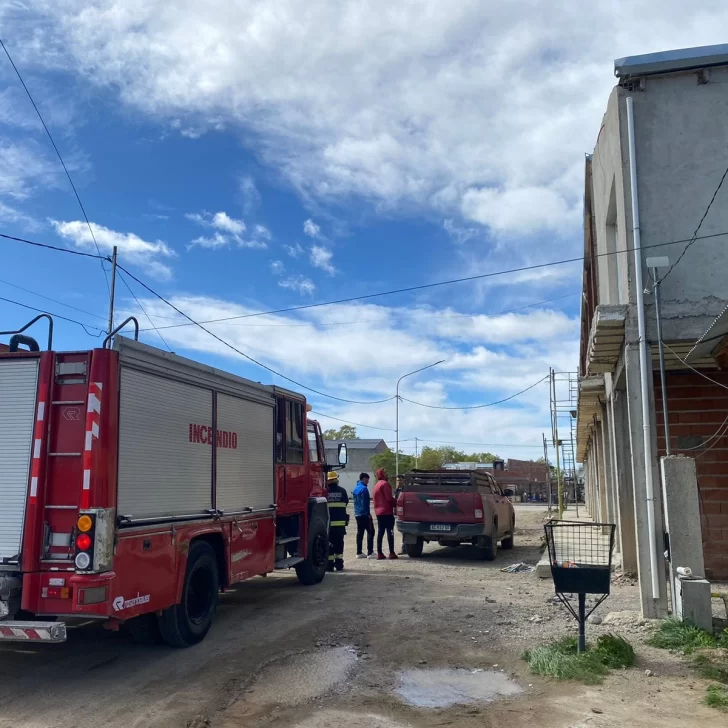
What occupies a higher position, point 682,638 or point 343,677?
point 682,638

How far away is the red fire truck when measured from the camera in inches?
226

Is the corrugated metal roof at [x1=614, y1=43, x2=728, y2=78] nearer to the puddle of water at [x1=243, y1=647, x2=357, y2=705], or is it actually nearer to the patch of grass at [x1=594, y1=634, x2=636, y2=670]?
the patch of grass at [x1=594, y1=634, x2=636, y2=670]

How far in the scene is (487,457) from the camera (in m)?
93.9

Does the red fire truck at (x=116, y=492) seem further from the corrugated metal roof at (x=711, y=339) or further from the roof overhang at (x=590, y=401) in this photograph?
the roof overhang at (x=590, y=401)

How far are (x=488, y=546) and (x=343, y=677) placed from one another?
8678mm

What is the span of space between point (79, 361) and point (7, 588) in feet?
6.23

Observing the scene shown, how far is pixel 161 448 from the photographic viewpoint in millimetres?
6793

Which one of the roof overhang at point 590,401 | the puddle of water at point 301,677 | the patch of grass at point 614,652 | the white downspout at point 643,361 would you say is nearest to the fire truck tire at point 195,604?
the puddle of water at point 301,677

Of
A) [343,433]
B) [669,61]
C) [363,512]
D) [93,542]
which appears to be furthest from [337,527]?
[343,433]

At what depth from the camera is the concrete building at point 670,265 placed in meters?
8.13

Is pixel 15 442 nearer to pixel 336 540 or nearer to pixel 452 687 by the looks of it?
pixel 452 687

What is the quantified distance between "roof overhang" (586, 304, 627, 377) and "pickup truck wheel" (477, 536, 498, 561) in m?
5.25

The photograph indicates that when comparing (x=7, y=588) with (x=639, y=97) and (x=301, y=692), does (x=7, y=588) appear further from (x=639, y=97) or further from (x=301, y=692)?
(x=639, y=97)

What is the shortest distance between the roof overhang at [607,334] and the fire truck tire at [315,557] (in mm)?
4884
